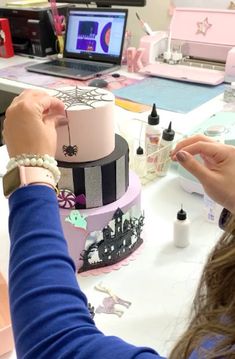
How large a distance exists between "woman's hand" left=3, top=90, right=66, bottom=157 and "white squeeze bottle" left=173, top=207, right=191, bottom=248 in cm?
33

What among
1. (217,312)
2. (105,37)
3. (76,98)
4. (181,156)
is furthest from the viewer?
(105,37)

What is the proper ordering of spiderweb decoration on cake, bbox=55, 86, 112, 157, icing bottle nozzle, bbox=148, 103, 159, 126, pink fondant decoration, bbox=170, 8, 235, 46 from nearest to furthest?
spiderweb decoration on cake, bbox=55, 86, 112, 157 < icing bottle nozzle, bbox=148, 103, 159, 126 < pink fondant decoration, bbox=170, 8, 235, 46

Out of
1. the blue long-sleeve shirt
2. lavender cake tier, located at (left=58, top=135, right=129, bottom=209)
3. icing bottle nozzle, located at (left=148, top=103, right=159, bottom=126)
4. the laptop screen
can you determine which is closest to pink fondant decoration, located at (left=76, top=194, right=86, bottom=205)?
lavender cake tier, located at (left=58, top=135, right=129, bottom=209)

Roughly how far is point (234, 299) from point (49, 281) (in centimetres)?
21

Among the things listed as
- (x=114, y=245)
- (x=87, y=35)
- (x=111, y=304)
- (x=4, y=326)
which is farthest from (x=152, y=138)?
(x=87, y=35)

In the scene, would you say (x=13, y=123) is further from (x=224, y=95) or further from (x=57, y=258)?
(x=224, y=95)

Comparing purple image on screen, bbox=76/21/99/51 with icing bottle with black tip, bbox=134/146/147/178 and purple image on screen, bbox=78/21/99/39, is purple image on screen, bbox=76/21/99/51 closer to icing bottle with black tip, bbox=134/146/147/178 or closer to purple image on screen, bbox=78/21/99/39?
purple image on screen, bbox=78/21/99/39

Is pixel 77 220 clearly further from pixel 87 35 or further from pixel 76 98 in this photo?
pixel 87 35

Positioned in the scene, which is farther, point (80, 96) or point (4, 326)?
point (80, 96)

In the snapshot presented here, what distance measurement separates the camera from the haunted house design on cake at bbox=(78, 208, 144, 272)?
0.83 m

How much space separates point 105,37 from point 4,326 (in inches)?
57.2

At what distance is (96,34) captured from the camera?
1.88 m

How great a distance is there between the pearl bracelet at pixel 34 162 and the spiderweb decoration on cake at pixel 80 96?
20cm

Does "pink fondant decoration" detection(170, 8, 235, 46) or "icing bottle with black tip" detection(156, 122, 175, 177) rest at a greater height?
"pink fondant decoration" detection(170, 8, 235, 46)
